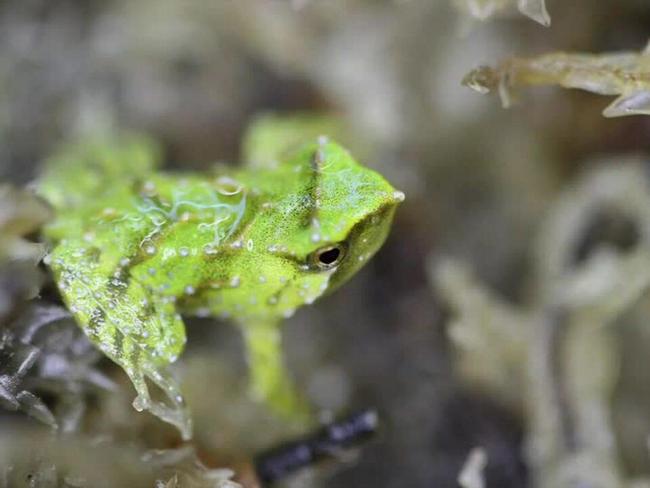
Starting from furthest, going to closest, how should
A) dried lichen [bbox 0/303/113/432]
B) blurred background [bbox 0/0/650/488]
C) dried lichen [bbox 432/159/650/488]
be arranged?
dried lichen [bbox 432/159/650/488] → blurred background [bbox 0/0/650/488] → dried lichen [bbox 0/303/113/432]

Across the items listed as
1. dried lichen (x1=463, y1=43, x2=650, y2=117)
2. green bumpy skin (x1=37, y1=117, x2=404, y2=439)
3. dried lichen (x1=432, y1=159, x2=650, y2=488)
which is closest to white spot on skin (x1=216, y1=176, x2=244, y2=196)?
green bumpy skin (x1=37, y1=117, x2=404, y2=439)

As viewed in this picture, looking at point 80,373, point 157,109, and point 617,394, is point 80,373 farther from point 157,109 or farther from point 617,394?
point 617,394

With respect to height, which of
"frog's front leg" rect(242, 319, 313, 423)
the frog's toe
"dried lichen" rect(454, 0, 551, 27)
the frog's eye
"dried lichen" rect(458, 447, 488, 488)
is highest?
"dried lichen" rect(454, 0, 551, 27)

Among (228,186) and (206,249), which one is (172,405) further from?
(228,186)

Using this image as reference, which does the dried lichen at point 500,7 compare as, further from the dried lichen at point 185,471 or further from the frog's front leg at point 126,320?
the dried lichen at point 185,471

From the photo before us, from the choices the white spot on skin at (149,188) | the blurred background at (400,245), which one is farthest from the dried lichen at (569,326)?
the white spot on skin at (149,188)

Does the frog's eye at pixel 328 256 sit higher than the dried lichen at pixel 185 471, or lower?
higher

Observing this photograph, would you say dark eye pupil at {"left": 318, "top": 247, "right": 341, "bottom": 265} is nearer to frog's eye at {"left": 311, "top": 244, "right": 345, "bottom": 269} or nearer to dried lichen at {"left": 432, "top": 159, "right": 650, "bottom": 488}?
frog's eye at {"left": 311, "top": 244, "right": 345, "bottom": 269}

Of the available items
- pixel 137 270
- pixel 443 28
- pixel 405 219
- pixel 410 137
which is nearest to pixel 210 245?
pixel 137 270
